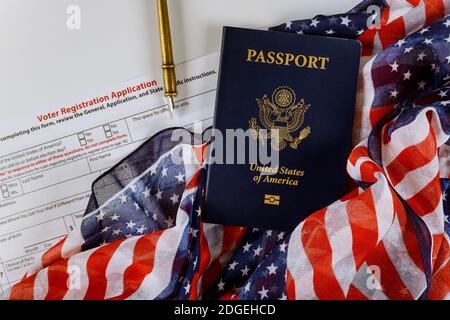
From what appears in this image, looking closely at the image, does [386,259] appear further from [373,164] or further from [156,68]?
[156,68]

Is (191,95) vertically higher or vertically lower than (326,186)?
A: higher

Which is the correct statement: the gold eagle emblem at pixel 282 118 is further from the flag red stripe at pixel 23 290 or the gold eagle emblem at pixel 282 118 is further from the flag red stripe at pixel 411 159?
the flag red stripe at pixel 23 290

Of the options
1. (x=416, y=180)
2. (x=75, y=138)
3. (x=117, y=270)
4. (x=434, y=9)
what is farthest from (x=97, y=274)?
(x=434, y=9)

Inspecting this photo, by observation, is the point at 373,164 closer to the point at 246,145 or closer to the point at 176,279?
the point at 246,145

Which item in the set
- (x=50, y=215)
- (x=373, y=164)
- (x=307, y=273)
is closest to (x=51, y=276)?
(x=50, y=215)

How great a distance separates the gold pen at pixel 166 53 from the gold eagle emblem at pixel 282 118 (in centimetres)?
12

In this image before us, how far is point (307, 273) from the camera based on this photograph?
0.67 metres

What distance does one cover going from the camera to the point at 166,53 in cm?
73

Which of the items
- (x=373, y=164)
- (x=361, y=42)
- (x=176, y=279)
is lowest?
(x=176, y=279)

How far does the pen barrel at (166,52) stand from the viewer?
2.39 feet

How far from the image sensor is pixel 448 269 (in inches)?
26.5

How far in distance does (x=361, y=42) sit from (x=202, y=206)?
0.31 metres

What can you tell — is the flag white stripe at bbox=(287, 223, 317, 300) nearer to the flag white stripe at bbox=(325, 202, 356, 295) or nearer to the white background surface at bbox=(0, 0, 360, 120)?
the flag white stripe at bbox=(325, 202, 356, 295)

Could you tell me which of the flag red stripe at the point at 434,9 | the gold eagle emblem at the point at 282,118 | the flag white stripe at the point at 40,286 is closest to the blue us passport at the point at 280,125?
the gold eagle emblem at the point at 282,118
